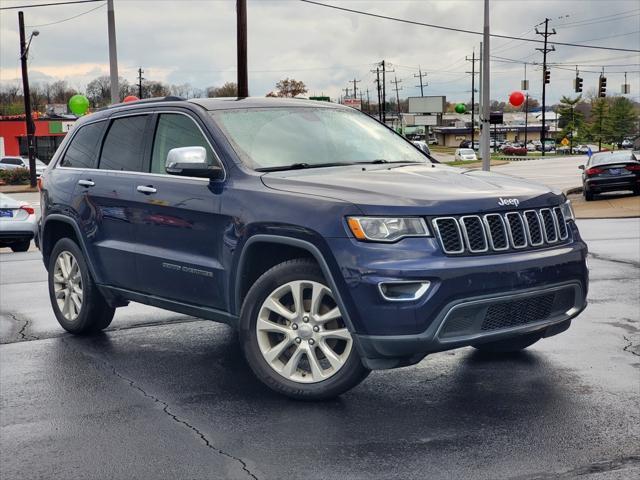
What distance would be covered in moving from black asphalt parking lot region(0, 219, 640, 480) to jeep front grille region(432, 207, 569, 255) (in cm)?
96

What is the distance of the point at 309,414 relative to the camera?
5.23m

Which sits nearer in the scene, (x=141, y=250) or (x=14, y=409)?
(x=14, y=409)

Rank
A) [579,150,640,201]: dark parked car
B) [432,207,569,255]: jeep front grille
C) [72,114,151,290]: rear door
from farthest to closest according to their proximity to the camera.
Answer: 1. [579,150,640,201]: dark parked car
2. [72,114,151,290]: rear door
3. [432,207,569,255]: jeep front grille

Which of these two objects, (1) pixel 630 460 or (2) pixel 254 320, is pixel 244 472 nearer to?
(2) pixel 254 320

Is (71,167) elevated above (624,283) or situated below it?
above

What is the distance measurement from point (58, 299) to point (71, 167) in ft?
3.80

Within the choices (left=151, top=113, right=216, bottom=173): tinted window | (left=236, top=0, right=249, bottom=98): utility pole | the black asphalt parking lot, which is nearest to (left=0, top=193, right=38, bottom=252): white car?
the black asphalt parking lot

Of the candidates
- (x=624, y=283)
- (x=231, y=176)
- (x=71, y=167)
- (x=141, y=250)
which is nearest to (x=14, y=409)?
(x=141, y=250)

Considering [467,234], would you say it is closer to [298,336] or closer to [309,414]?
[298,336]

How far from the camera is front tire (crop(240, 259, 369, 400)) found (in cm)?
524

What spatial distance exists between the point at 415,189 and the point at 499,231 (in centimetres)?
54

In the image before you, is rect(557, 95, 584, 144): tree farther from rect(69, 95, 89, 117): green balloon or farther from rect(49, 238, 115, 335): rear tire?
rect(49, 238, 115, 335): rear tire

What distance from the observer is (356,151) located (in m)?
6.40

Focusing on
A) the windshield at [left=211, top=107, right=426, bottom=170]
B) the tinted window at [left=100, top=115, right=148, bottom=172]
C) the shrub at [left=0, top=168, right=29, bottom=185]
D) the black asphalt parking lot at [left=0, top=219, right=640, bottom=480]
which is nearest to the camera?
the black asphalt parking lot at [left=0, top=219, right=640, bottom=480]
